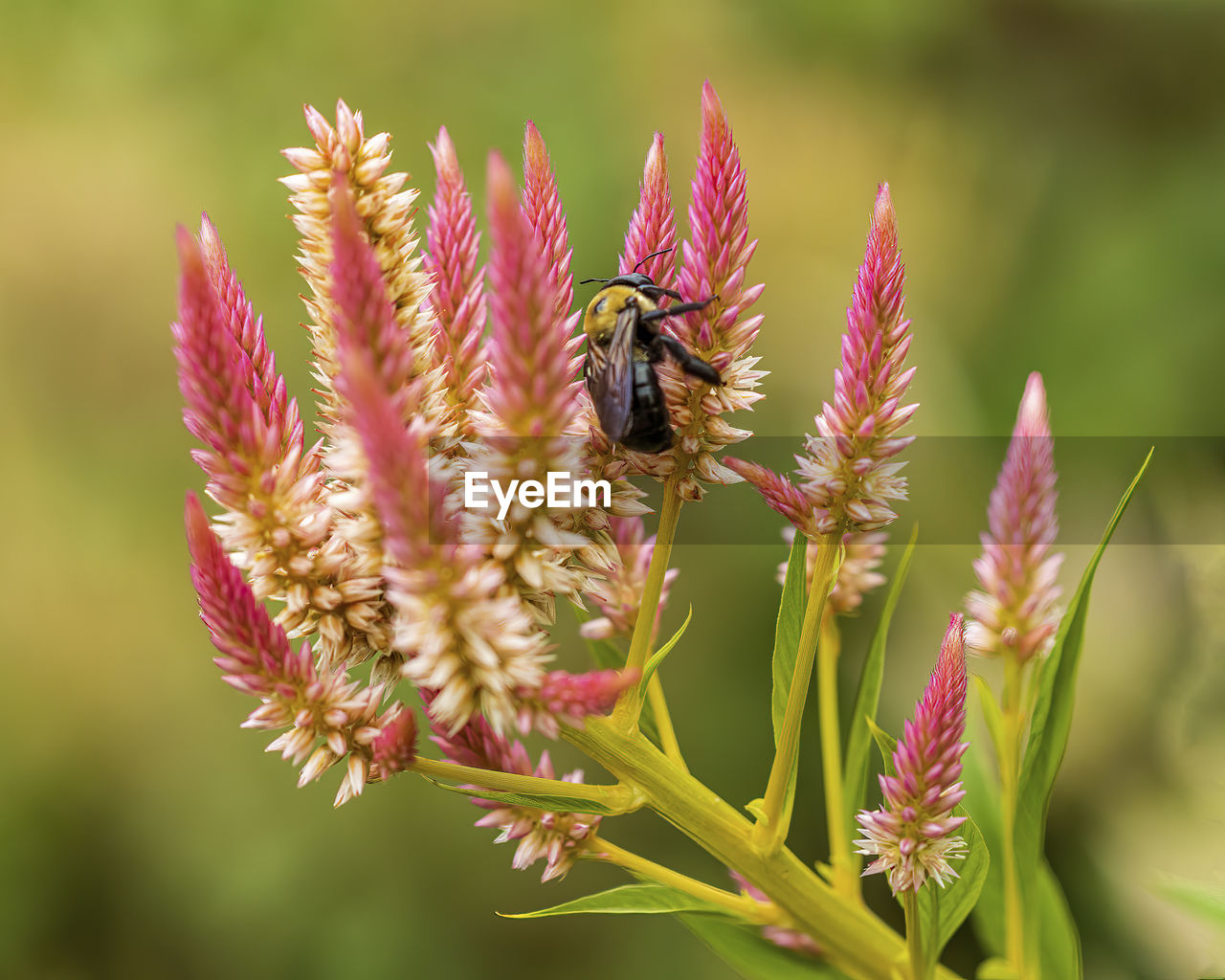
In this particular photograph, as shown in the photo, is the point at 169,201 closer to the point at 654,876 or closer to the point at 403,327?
the point at 403,327

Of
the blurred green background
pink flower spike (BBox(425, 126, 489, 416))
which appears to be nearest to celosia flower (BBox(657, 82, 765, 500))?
pink flower spike (BBox(425, 126, 489, 416))

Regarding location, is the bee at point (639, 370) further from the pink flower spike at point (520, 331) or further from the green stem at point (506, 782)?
the green stem at point (506, 782)

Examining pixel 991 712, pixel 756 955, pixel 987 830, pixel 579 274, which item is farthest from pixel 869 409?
pixel 579 274

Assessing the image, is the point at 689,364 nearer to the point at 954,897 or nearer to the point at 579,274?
the point at 954,897

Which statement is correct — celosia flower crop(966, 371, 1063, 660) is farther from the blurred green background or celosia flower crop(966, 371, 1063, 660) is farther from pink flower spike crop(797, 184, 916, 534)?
the blurred green background

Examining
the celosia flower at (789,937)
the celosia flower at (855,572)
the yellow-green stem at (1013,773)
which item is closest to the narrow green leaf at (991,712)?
the yellow-green stem at (1013,773)

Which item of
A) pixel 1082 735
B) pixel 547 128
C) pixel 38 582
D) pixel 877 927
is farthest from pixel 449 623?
pixel 38 582
